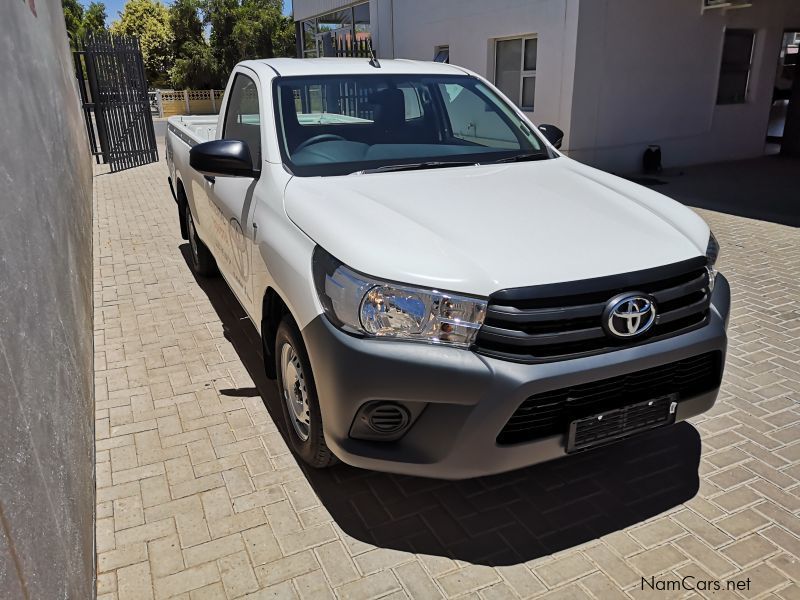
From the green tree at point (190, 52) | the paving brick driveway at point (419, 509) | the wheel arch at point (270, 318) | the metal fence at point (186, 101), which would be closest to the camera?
the paving brick driveway at point (419, 509)

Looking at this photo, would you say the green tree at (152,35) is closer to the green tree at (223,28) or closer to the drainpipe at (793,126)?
the green tree at (223,28)

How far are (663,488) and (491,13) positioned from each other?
11.1 meters

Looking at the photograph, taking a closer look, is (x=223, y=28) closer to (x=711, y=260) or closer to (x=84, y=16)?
(x=84, y=16)

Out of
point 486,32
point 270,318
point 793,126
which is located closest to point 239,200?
point 270,318

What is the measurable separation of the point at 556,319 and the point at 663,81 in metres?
10.8

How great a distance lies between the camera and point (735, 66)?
12.6 metres

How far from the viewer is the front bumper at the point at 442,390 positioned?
7.67 ft

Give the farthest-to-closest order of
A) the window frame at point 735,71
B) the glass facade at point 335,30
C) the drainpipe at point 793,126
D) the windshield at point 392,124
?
the glass facade at point 335,30 → the drainpipe at point 793,126 → the window frame at point 735,71 → the windshield at point 392,124

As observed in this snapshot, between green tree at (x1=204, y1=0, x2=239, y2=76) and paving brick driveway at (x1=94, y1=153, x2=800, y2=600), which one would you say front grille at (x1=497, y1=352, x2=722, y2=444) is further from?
green tree at (x1=204, y1=0, x2=239, y2=76)

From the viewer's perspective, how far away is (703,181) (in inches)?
432

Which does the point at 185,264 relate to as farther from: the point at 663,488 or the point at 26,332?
the point at 663,488

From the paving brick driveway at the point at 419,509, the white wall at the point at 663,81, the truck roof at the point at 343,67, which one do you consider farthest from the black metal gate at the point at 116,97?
the paving brick driveway at the point at 419,509

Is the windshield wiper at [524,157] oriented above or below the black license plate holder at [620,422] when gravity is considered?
above

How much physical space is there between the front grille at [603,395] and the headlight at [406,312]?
0.38m
